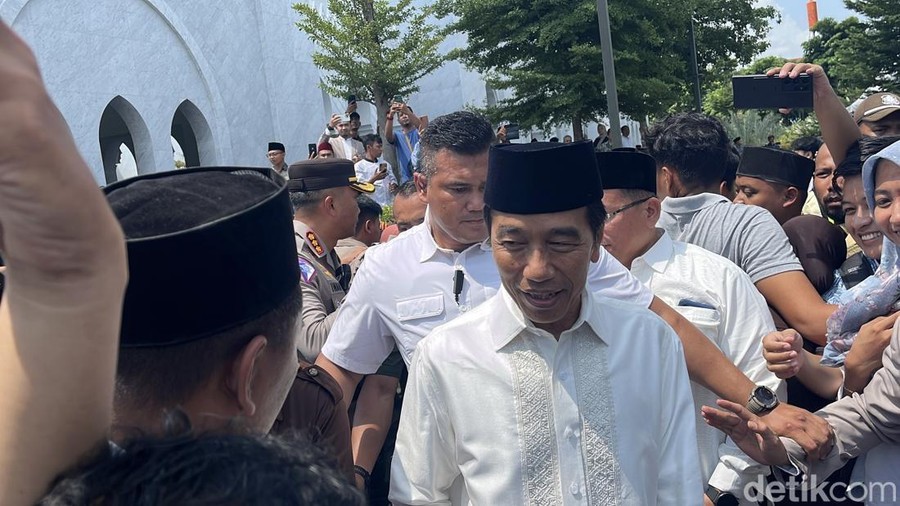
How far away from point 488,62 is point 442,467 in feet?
61.9

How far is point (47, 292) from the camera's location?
0.90 m

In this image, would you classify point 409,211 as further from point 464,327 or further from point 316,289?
point 464,327

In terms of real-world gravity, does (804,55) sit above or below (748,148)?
above

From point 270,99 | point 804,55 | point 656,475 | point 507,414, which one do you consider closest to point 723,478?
point 656,475

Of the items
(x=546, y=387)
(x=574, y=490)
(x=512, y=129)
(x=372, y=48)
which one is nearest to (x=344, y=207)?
(x=546, y=387)

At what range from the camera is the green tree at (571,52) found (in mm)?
18797

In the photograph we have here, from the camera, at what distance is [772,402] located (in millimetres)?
2949

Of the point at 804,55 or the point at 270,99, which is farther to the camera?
the point at 804,55

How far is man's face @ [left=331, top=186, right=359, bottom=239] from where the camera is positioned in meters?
4.84

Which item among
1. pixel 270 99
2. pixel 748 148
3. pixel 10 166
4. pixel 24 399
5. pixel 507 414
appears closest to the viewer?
pixel 10 166

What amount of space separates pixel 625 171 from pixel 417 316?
103 centimetres

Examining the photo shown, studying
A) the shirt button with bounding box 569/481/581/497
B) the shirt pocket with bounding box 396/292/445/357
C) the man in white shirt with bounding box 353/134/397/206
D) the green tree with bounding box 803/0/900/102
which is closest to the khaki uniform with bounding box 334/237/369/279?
the shirt pocket with bounding box 396/292/445/357

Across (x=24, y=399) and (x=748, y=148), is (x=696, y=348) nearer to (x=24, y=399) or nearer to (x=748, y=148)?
(x=748, y=148)

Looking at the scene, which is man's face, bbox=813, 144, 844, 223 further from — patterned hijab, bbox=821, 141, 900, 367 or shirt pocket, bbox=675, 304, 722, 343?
shirt pocket, bbox=675, 304, 722, 343
